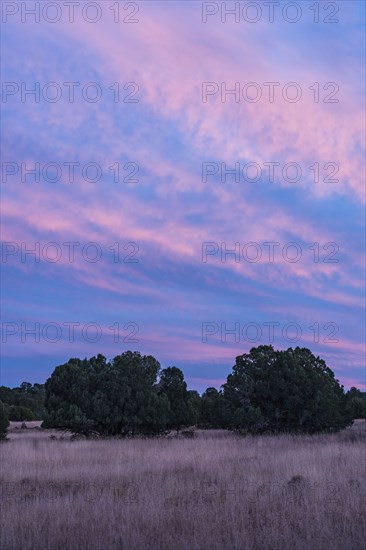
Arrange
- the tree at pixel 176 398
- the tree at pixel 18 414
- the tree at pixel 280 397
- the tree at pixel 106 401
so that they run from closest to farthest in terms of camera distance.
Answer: the tree at pixel 106 401, the tree at pixel 280 397, the tree at pixel 176 398, the tree at pixel 18 414

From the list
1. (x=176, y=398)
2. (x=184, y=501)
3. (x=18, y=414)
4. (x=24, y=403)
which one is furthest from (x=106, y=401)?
(x=24, y=403)

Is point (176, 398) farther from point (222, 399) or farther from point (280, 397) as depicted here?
Answer: point (280, 397)

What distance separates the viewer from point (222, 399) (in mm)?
36188

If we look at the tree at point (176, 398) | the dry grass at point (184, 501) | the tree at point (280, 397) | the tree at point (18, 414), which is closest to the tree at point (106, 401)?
the tree at point (176, 398)

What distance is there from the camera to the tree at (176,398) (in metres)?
39.0

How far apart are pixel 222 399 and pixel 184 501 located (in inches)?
962

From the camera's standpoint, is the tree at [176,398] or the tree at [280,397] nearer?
the tree at [280,397]

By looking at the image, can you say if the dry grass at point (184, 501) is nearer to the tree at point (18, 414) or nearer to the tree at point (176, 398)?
the tree at point (176, 398)

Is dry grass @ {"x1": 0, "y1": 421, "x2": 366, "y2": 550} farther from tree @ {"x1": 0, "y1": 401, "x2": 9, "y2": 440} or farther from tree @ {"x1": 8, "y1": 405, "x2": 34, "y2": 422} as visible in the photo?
tree @ {"x1": 8, "y1": 405, "x2": 34, "y2": 422}

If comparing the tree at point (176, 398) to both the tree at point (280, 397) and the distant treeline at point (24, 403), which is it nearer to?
the tree at point (280, 397)

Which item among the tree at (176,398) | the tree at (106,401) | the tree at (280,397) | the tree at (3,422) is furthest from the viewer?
the tree at (176,398)

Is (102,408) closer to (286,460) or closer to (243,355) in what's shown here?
(243,355)

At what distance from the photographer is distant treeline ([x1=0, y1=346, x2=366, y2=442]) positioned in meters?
34.9

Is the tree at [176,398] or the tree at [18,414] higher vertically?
the tree at [176,398]
